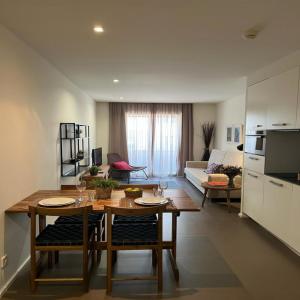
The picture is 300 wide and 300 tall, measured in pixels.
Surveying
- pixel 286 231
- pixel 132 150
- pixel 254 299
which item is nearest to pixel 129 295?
pixel 254 299

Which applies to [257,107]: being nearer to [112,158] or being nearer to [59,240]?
Result: [59,240]

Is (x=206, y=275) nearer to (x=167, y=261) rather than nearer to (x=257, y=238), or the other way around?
(x=167, y=261)

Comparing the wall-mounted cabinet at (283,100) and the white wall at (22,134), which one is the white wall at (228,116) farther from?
the white wall at (22,134)

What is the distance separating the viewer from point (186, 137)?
27.2ft

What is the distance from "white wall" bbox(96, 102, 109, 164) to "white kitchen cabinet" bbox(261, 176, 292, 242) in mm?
5535

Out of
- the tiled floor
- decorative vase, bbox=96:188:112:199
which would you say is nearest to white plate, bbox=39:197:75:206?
decorative vase, bbox=96:188:112:199

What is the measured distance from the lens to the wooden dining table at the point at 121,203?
2.39m

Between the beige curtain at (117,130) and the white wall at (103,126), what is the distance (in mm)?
132

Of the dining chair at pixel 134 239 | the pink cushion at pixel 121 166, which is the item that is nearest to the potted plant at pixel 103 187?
the dining chair at pixel 134 239

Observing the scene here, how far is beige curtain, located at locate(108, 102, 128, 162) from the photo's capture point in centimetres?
811

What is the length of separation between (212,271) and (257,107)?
2386 mm

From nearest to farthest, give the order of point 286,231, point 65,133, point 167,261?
point 167,261 < point 286,231 < point 65,133

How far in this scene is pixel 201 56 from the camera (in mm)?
3129

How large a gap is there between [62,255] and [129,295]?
1091 millimetres
